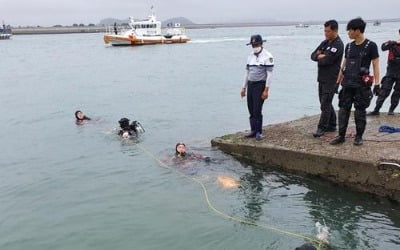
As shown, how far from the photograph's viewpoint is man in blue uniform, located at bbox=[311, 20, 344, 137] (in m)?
8.37

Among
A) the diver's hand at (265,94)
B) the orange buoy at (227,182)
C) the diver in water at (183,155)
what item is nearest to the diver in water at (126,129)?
the diver in water at (183,155)

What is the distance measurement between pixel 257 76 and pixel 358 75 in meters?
2.14

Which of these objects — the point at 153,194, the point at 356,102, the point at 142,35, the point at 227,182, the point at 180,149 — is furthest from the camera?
the point at 142,35

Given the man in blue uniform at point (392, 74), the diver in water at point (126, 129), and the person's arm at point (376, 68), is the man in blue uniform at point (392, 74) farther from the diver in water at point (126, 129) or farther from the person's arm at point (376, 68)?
the diver in water at point (126, 129)

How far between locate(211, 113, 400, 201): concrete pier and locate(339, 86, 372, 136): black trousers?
44 centimetres

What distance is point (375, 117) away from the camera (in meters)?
10.6

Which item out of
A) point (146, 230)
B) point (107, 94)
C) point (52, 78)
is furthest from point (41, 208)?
point (52, 78)

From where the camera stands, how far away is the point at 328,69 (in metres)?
8.59

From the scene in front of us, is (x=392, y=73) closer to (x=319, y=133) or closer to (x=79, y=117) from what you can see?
(x=319, y=133)

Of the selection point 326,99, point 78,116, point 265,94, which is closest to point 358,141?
point 326,99

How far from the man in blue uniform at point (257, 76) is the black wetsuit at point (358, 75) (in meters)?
1.60

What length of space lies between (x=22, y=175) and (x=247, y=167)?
484cm

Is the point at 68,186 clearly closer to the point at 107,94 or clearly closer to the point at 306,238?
the point at 306,238

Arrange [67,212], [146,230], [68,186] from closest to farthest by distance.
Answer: [146,230], [67,212], [68,186]
